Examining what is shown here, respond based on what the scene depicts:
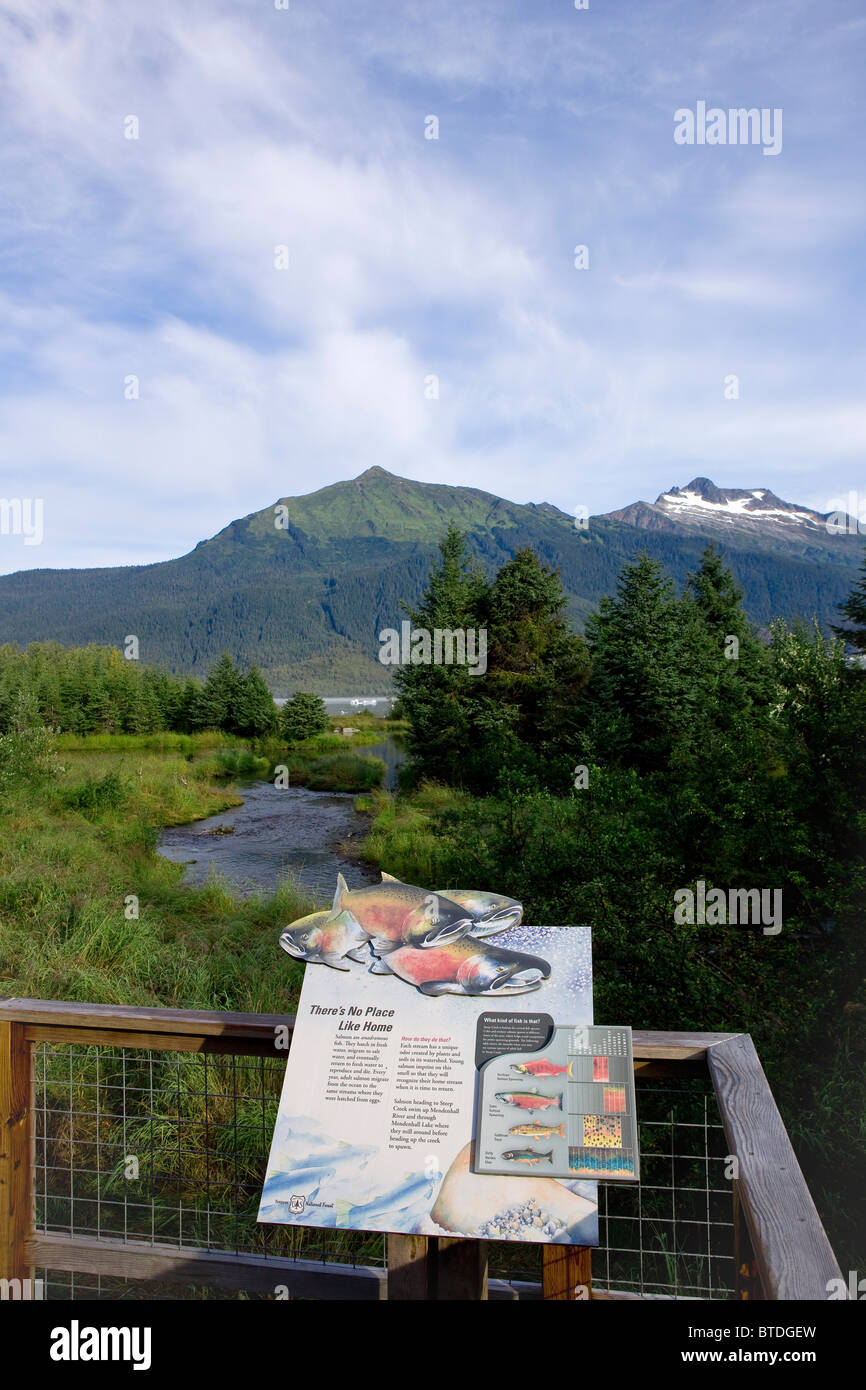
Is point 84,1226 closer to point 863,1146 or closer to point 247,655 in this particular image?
point 863,1146

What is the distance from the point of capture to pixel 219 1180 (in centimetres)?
410

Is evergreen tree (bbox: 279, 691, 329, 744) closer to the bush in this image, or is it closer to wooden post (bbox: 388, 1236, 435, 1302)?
the bush

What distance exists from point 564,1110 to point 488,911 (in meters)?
0.53

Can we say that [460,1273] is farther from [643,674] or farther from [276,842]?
[643,674]

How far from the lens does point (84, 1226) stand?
14.1 feet

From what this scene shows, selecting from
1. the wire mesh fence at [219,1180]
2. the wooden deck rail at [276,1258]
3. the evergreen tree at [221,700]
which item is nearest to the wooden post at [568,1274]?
the wooden deck rail at [276,1258]

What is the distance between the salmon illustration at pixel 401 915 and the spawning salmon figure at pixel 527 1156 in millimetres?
515

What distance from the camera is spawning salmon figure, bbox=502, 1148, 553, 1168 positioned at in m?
1.83

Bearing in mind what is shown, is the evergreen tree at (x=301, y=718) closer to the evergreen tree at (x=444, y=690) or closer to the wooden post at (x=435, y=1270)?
the evergreen tree at (x=444, y=690)

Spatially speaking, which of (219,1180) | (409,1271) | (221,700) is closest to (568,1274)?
(409,1271)

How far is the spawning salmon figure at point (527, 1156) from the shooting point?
71.9 inches

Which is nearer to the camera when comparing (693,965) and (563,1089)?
(563,1089)
